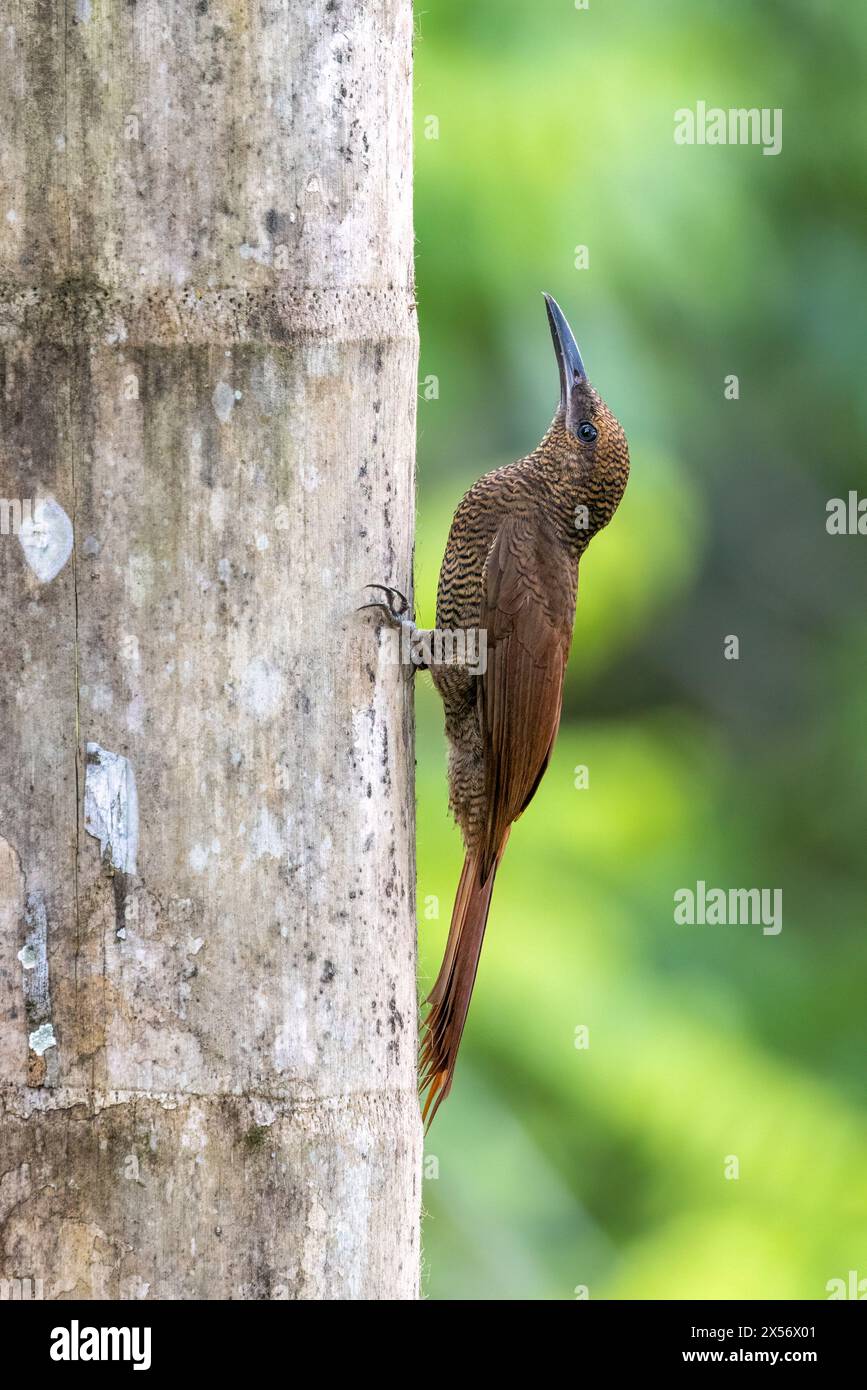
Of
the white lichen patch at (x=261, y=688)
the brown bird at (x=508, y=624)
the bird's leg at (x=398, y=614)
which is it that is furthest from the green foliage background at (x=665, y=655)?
the white lichen patch at (x=261, y=688)

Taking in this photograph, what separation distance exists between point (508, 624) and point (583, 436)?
52cm

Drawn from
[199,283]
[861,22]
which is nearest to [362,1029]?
[199,283]

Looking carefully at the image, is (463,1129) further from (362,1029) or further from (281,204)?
(281,204)

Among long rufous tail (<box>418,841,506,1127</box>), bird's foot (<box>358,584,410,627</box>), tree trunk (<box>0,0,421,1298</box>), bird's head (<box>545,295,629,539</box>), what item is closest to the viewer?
tree trunk (<box>0,0,421,1298</box>)

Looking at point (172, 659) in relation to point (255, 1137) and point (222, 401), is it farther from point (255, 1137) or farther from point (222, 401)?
point (255, 1137)

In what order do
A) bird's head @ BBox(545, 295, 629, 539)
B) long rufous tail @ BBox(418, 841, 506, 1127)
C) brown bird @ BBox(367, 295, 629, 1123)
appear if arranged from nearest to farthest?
long rufous tail @ BBox(418, 841, 506, 1127) < brown bird @ BBox(367, 295, 629, 1123) < bird's head @ BBox(545, 295, 629, 539)

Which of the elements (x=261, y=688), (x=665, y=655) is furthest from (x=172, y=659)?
(x=665, y=655)

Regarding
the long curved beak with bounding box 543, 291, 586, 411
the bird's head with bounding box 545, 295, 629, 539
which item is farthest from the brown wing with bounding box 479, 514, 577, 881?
the long curved beak with bounding box 543, 291, 586, 411

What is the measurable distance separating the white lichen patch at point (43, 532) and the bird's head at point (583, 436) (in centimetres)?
184

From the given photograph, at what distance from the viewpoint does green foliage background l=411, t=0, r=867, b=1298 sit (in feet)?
18.6

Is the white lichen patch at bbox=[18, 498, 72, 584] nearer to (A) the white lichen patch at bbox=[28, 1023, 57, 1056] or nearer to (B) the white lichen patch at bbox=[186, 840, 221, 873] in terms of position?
(B) the white lichen patch at bbox=[186, 840, 221, 873]

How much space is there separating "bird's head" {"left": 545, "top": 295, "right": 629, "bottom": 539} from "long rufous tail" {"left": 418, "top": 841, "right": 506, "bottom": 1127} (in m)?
0.86

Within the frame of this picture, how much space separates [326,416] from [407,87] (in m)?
0.48

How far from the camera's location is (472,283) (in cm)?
614
